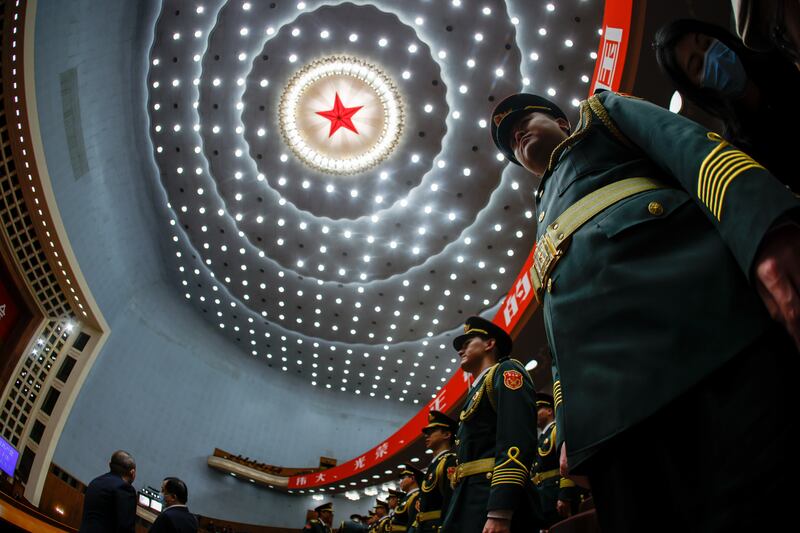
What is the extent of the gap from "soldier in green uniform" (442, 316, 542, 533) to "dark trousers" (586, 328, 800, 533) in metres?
0.85

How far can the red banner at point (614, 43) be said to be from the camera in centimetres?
415

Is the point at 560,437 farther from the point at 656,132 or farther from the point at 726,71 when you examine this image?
the point at 726,71

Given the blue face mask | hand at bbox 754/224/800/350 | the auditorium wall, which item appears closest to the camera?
hand at bbox 754/224/800/350

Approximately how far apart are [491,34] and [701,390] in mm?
9608

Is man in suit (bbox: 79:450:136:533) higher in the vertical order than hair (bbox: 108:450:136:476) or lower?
lower

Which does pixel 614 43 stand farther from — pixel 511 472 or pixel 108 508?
pixel 108 508

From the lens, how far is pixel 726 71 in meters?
1.02

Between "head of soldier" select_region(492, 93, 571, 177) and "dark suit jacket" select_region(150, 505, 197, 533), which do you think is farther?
"dark suit jacket" select_region(150, 505, 197, 533)

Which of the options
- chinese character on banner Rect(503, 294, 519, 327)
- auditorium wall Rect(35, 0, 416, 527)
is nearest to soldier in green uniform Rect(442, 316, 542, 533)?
chinese character on banner Rect(503, 294, 519, 327)

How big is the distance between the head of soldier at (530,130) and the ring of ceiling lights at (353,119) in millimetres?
9093

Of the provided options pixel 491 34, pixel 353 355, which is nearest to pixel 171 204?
pixel 353 355

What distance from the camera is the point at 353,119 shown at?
11.1m

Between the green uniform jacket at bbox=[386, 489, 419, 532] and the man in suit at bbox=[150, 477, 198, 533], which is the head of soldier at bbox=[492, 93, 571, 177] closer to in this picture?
the man in suit at bbox=[150, 477, 198, 533]

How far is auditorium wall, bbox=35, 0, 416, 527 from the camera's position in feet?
→ 27.0
